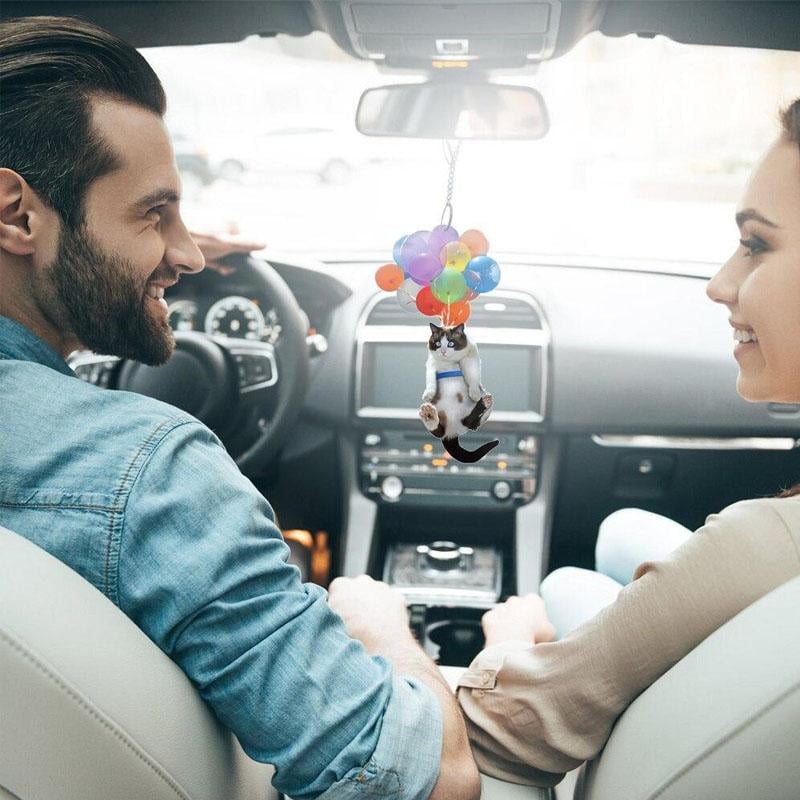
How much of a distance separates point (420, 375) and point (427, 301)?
1776 mm

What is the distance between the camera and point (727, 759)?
3.14 ft

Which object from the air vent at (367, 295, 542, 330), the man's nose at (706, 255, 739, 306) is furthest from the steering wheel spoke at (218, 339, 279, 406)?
the man's nose at (706, 255, 739, 306)

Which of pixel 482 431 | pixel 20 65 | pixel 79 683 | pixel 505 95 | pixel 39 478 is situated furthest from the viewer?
pixel 482 431

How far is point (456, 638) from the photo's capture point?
9.87 feet

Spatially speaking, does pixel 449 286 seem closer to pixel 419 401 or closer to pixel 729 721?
pixel 729 721

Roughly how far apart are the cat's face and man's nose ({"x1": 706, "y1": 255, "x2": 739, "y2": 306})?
389 millimetres

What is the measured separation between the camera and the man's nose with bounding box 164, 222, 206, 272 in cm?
145

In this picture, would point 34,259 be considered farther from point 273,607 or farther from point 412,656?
point 412,656

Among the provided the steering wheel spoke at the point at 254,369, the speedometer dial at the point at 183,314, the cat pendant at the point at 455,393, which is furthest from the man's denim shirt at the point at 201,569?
the speedometer dial at the point at 183,314

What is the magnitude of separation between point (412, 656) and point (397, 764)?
29 cm

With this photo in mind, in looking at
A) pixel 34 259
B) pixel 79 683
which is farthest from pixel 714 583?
pixel 34 259

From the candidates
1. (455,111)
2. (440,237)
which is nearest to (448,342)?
(440,237)

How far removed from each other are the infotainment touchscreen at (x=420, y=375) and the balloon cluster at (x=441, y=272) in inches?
64.9

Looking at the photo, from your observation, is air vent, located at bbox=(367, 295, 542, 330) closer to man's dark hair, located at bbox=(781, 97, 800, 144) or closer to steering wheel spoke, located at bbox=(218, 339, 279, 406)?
steering wheel spoke, located at bbox=(218, 339, 279, 406)
